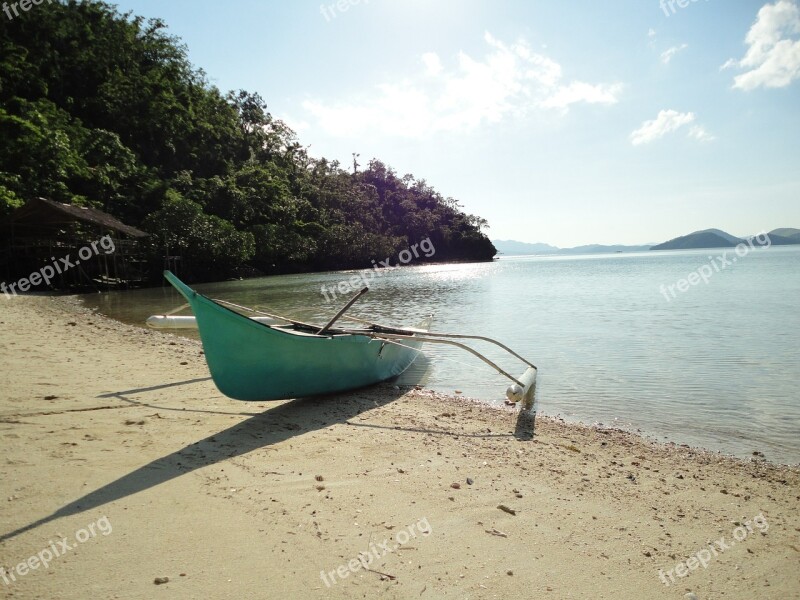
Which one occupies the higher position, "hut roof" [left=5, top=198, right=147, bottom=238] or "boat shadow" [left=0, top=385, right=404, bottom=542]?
"hut roof" [left=5, top=198, right=147, bottom=238]

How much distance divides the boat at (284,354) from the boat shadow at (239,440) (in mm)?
212

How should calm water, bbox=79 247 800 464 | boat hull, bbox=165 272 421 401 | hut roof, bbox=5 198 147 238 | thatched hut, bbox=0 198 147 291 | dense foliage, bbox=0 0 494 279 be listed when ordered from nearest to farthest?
boat hull, bbox=165 272 421 401 → calm water, bbox=79 247 800 464 → hut roof, bbox=5 198 147 238 → thatched hut, bbox=0 198 147 291 → dense foliage, bbox=0 0 494 279

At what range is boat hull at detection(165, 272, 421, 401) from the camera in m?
4.50

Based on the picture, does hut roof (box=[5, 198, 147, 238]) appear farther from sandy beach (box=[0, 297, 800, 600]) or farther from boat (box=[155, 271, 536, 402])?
boat (box=[155, 271, 536, 402])

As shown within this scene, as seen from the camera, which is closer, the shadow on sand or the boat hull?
the shadow on sand

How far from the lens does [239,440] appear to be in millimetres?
4195

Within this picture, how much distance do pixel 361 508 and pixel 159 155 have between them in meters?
44.2

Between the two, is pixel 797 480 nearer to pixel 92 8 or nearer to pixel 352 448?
pixel 352 448

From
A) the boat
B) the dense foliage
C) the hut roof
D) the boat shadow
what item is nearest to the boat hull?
the boat

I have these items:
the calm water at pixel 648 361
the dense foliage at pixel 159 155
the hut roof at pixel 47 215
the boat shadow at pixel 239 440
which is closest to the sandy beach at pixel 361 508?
the boat shadow at pixel 239 440

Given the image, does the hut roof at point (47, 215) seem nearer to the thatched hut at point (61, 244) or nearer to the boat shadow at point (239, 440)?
the thatched hut at point (61, 244)

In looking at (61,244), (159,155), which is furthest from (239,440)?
(159,155)

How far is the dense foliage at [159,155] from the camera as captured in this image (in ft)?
86.1

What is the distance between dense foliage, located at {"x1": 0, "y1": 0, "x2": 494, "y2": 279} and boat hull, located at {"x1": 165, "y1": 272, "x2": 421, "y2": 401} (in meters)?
22.5
